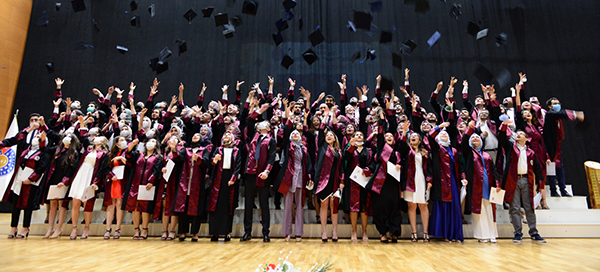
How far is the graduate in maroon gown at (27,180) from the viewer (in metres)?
4.39

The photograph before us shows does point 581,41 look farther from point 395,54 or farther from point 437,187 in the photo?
point 437,187

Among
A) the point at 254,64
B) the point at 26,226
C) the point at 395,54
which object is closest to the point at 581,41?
the point at 395,54

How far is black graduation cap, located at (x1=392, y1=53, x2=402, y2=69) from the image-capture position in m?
8.30

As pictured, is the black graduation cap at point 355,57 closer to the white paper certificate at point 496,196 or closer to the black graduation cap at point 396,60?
the black graduation cap at point 396,60

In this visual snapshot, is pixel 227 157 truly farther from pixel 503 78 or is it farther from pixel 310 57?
pixel 503 78

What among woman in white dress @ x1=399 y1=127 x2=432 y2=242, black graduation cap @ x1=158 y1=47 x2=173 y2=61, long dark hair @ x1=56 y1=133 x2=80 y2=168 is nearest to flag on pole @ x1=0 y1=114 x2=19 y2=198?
long dark hair @ x1=56 y1=133 x2=80 y2=168

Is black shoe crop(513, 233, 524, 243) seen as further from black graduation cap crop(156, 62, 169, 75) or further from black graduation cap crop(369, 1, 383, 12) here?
black graduation cap crop(156, 62, 169, 75)

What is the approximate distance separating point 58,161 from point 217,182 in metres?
2.37

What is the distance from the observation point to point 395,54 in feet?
27.7

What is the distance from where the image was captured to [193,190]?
13.8ft

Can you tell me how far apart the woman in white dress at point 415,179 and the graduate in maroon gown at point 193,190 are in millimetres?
2558

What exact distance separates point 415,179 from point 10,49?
33.6 ft

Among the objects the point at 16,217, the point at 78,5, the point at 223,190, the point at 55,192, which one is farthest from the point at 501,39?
the point at 78,5

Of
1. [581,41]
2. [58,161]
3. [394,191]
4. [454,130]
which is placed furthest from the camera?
[581,41]
